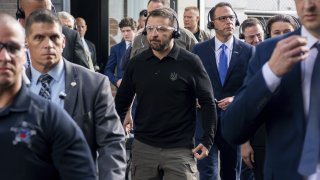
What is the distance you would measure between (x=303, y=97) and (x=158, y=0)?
7.63 meters

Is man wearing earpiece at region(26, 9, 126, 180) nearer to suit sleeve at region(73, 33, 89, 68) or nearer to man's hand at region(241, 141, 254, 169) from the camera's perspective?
suit sleeve at region(73, 33, 89, 68)

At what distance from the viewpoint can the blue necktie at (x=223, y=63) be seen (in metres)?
9.27

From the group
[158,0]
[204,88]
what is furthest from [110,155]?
[158,0]

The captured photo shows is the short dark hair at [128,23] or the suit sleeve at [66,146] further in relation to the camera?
the short dark hair at [128,23]

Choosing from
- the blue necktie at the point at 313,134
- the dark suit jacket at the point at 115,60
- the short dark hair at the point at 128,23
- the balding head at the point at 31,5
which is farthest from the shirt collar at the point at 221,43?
the blue necktie at the point at 313,134

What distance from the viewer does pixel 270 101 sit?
387 centimetres

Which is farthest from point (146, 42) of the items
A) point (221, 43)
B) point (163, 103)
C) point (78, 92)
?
point (78, 92)

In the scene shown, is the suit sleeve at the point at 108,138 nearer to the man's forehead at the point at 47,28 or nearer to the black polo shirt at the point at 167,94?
the man's forehead at the point at 47,28

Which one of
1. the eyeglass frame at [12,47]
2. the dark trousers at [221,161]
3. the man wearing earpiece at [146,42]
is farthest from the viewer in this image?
the man wearing earpiece at [146,42]

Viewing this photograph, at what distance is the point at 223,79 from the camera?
9.26 metres

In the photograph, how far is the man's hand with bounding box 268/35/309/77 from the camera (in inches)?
142

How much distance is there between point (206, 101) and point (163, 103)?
0.45 m

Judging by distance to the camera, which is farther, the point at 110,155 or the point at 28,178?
the point at 110,155

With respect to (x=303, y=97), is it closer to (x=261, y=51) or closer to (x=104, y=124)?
(x=261, y=51)
